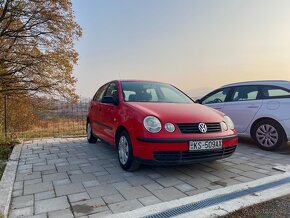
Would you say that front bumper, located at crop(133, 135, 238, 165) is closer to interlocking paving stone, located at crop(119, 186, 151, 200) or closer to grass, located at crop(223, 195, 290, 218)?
interlocking paving stone, located at crop(119, 186, 151, 200)

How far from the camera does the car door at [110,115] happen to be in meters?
4.51

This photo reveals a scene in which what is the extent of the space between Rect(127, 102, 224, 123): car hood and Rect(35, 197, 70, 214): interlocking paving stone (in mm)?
1556

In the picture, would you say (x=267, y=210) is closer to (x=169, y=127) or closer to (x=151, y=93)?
(x=169, y=127)

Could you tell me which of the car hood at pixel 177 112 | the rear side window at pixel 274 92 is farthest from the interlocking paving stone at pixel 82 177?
the rear side window at pixel 274 92

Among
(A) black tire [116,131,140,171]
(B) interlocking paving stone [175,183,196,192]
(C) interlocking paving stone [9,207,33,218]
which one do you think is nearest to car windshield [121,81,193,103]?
(A) black tire [116,131,140,171]

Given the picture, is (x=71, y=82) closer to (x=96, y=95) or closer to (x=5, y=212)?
(x=96, y=95)

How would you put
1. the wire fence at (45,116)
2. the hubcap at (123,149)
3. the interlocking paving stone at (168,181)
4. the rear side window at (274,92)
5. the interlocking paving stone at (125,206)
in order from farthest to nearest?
the wire fence at (45,116), the rear side window at (274,92), the hubcap at (123,149), the interlocking paving stone at (168,181), the interlocking paving stone at (125,206)

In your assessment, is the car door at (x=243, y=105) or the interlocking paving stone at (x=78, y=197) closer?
the interlocking paving stone at (x=78, y=197)

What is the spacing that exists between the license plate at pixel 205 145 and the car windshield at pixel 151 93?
1300 millimetres

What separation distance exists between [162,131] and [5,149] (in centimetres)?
411

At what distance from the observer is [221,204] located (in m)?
Answer: 2.78

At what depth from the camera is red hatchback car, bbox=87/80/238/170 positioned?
3.54m

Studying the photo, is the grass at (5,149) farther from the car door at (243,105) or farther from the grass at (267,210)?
the car door at (243,105)

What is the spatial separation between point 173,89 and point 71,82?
914 centimetres
